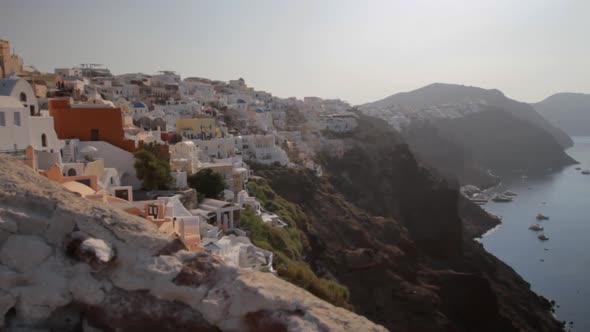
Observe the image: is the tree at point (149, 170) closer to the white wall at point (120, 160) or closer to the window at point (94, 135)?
the white wall at point (120, 160)

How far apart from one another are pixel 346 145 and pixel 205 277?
51177 mm

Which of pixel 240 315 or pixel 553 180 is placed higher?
pixel 240 315

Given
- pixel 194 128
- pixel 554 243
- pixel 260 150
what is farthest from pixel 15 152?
pixel 554 243

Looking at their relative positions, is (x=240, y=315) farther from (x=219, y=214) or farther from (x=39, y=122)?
(x=219, y=214)

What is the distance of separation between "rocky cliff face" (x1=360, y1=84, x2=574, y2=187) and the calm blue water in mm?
12041

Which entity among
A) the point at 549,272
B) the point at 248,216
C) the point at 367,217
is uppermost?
the point at 248,216

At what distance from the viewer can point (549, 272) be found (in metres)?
43.4

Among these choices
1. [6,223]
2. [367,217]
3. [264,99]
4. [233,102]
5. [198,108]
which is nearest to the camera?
[6,223]

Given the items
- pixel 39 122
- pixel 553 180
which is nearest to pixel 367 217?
pixel 39 122

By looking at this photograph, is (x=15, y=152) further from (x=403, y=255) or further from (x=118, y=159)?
(x=403, y=255)

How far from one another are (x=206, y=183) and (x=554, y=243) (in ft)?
146

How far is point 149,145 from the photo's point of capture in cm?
2048

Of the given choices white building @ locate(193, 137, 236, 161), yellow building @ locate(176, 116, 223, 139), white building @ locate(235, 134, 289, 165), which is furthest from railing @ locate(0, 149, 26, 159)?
white building @ locate(235, 134, 289, 165)

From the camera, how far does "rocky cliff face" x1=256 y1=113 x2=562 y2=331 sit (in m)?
28.9
